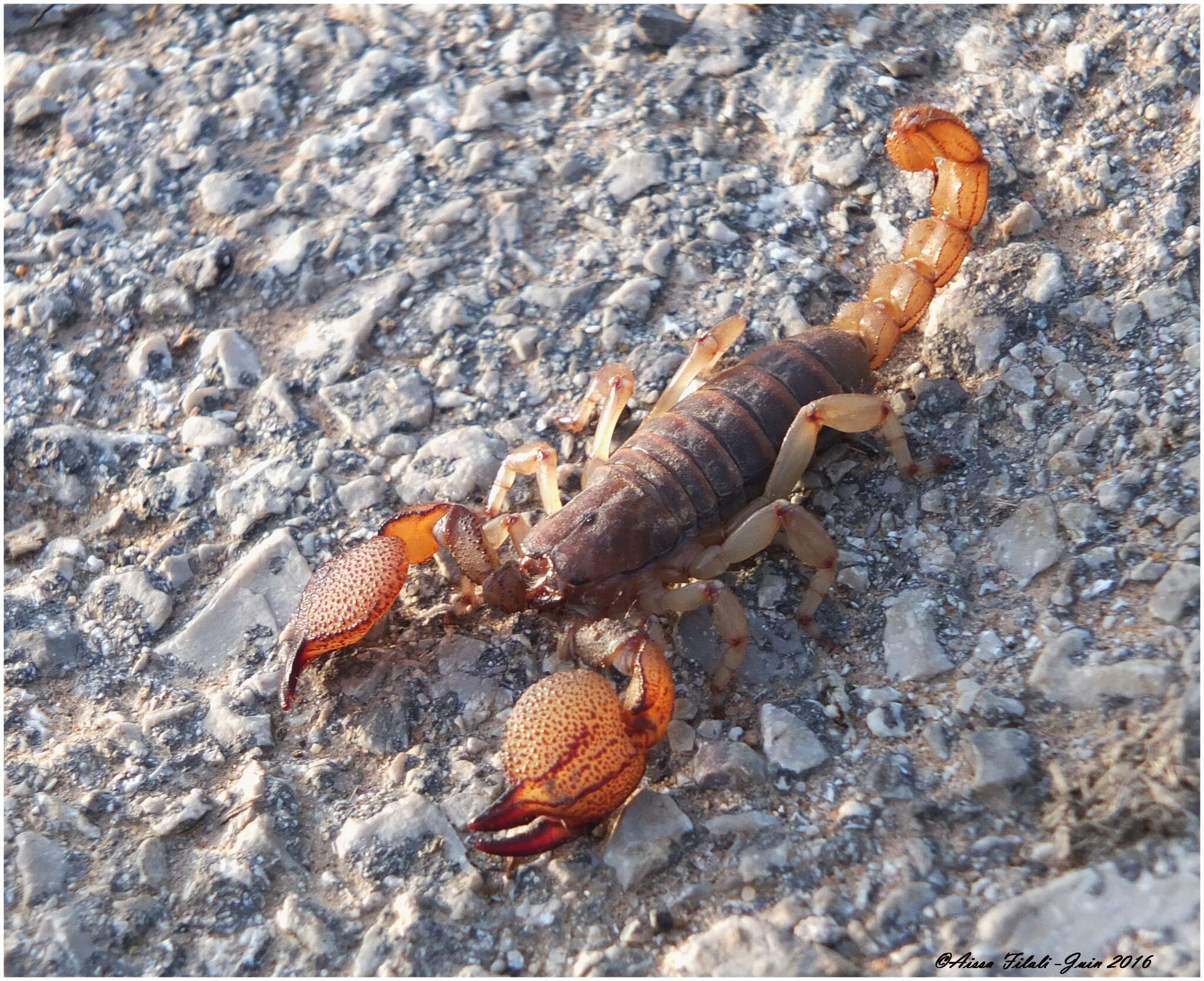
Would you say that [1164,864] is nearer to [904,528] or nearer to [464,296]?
[904,528]

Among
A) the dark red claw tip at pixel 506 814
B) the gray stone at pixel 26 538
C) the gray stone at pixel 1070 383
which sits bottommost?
the dark red claw tip at pixel 506 814

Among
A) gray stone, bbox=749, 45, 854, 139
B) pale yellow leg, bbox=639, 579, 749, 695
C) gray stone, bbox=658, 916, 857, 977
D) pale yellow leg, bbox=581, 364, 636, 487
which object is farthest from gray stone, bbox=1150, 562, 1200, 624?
gray stone, bbox=749, 45, 854, 139

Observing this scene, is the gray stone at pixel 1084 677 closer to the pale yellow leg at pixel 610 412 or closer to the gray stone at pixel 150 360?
the pale yellow leg at pixel 610 412

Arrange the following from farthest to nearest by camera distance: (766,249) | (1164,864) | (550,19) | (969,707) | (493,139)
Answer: (550,19), (493,139), (766,249), (969,707), (1164,864)

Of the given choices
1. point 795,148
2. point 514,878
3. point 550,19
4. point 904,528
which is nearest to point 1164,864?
point 904,528

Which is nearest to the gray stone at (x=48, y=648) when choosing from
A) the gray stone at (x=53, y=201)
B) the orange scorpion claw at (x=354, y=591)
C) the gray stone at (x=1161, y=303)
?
the orange scorpion claw at (x=354, y=591)

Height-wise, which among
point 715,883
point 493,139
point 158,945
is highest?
point 493,139

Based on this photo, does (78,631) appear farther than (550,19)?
No

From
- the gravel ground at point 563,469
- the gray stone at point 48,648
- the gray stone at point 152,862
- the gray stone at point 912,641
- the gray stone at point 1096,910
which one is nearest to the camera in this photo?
the gray stone at point 1096,910
